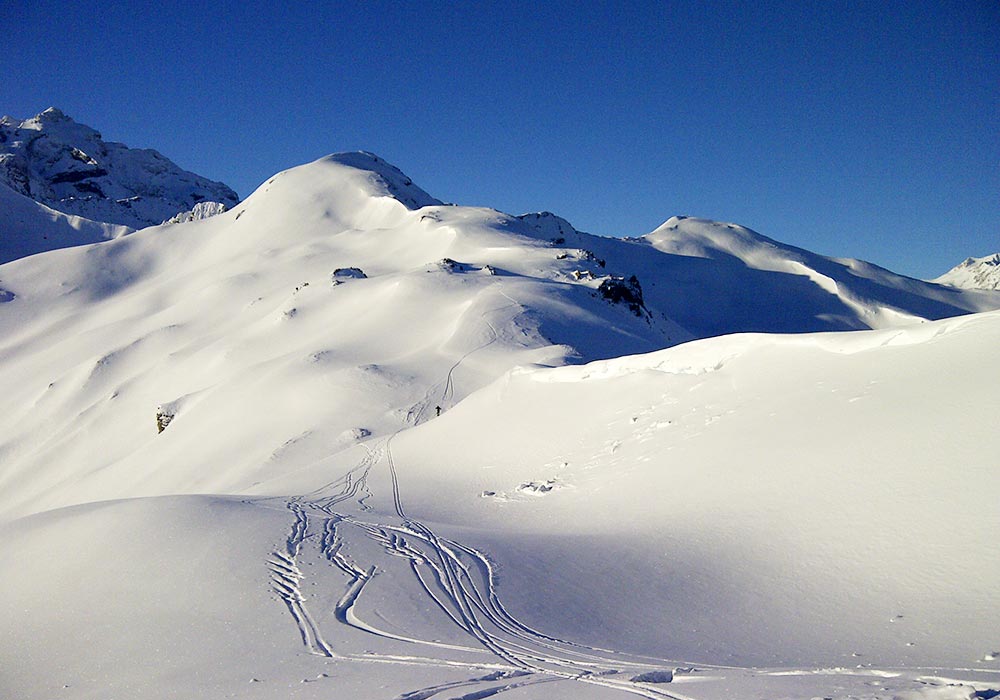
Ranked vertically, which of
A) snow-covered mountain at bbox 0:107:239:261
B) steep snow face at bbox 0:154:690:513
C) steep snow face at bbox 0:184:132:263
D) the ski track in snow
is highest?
snow-covered mountain at bbox 0:107:239:261

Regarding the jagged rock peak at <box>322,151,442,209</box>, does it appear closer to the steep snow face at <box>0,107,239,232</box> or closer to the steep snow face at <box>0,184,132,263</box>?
the steep snow face at <box>0,184,132,263</box>

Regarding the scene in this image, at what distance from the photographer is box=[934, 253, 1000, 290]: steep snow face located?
145500 mm

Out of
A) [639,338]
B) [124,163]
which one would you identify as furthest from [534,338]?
[124,163]

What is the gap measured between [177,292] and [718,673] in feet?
224

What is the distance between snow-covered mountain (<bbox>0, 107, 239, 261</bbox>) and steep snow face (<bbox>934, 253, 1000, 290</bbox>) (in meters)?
178

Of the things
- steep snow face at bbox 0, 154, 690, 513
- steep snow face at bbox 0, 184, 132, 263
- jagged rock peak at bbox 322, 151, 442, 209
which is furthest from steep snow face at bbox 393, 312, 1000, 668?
steep snow face at bbox 0, 184, 132, 263

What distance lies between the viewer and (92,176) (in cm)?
16850

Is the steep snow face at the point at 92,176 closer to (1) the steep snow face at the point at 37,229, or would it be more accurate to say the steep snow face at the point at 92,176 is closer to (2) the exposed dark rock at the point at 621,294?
(1) the steep snow face at the point at 37,229

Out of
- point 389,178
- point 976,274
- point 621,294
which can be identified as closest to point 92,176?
point 389,178

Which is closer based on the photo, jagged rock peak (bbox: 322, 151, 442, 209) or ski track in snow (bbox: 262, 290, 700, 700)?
ski track in snow (bbox: 262, 290, 700, 700)

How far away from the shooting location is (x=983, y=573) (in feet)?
22.3

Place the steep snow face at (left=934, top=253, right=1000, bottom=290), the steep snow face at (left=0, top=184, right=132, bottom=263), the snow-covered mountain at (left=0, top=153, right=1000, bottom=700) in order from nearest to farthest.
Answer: the snow-covered mountain at (left=0, top=153, right=1000, bottom=700), the steep snow face at (left=0, top=184, right=132, bottom=263), the steep snow face at (left=934, top=253, right=1000, bottom=290)

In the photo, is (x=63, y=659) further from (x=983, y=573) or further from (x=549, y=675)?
(x=983, y=573)

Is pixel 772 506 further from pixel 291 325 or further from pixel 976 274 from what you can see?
pixel 976 274
